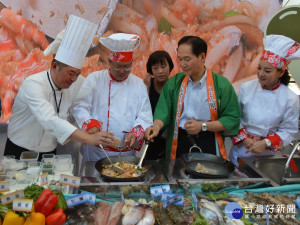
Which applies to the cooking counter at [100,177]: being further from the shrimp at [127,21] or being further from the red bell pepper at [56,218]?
the shrimp at [127,21]

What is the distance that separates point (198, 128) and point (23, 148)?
1365mm

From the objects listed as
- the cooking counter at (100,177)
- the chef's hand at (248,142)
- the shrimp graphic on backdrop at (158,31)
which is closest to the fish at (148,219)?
the cooking counter at (100,177)

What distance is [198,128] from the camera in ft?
7.17

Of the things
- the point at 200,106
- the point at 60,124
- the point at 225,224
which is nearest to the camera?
the point at 225,224

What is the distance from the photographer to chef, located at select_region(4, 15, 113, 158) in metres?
1.87

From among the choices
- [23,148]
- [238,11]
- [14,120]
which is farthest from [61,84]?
[238,11]

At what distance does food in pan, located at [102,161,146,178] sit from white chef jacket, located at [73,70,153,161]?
0.42 metres

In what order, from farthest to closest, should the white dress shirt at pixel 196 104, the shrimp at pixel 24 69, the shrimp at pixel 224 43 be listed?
the shrimp at pixel 224 43 → the shrimp at pixel 24 69 → the white dress shirt at pixel 196 104

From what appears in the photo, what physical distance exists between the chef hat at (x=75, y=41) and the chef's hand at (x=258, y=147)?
1414 mm

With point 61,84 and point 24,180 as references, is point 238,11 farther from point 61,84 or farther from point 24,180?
point 24,180

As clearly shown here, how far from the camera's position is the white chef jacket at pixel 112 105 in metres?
2.38

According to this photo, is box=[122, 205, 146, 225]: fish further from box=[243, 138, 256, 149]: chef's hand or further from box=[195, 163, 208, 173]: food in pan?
box=[243, 138, 256, 149]: chef's hand

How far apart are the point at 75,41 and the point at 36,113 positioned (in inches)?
22.5

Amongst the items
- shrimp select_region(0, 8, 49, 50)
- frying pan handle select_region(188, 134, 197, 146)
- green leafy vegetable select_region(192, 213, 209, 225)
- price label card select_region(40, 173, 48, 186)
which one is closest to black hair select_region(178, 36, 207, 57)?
frying pan handle select_region(188, 134, 197, 146)
